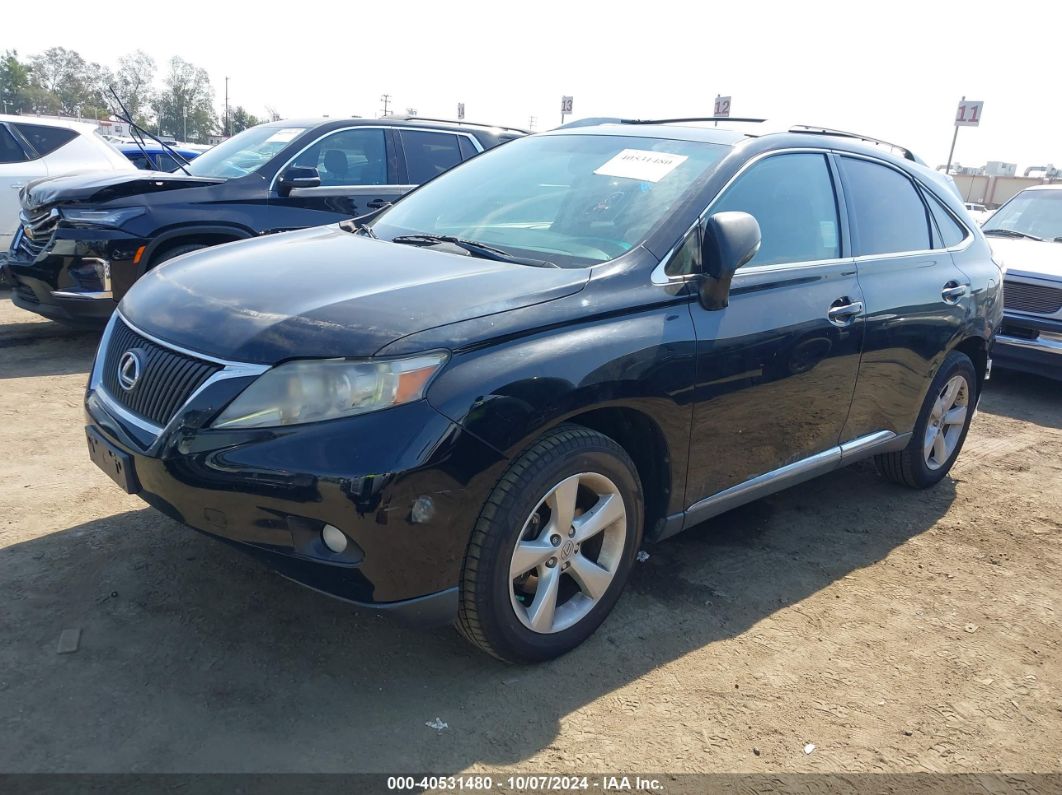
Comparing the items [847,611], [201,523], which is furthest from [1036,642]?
[201,523]

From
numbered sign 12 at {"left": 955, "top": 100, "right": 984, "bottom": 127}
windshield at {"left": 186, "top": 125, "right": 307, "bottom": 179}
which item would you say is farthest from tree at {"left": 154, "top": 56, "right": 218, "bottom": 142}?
windshield at {"left": 186, "top": 125, "right": 307, "bottom": 179}

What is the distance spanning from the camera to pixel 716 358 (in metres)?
3.15

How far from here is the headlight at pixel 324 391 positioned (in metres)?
2.41

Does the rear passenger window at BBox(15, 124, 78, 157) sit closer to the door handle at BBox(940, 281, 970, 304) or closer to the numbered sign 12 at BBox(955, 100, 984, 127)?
the door handle at BBox(940, 281, 970, 304)

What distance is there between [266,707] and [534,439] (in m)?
1.13

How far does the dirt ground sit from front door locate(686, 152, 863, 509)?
551 mm

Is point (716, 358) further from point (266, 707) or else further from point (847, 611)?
point (266, 707)

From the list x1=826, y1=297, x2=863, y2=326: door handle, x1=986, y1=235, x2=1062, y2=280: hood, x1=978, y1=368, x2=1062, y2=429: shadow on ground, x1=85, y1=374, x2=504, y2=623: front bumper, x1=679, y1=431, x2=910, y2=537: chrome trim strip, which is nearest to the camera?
x1=85, y1=374, x2=504, y2=623: front bumper

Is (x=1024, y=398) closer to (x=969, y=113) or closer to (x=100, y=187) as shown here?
(x=100, y=187)

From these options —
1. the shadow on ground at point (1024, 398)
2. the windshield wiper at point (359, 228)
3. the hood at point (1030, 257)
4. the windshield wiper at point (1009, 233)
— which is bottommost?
the shadow on ground at point (1024, 398)

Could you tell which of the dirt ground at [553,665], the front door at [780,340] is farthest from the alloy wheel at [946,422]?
the front door at [780,340]

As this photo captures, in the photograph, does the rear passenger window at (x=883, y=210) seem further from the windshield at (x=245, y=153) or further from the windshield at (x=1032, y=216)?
the windshield at (x=1032, y=216)

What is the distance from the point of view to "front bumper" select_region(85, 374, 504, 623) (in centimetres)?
236

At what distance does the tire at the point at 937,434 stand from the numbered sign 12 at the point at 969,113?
2243 cm
